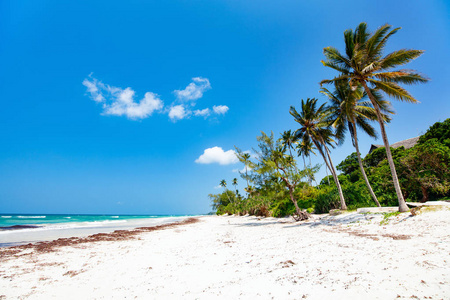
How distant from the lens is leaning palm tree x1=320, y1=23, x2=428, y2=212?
10.7 metres

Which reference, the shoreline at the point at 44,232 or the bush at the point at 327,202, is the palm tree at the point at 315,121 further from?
the shoreline at the point at 44,232

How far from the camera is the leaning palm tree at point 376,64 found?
421 inches

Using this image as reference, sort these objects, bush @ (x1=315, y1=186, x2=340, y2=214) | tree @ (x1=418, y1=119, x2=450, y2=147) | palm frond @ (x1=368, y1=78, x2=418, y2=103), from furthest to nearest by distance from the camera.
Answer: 1. tree @ (x1=418, y1=119, x2=450, y2=147)
2. bush @ (x1=315, y1=186, x2=340, y2=214)
3. palm frond @ (x1=368, y1=78, x2=418, y2=103)

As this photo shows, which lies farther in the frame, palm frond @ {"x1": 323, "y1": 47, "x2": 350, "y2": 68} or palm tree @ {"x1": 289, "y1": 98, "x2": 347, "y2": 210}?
palm tree @ {"x1": 289, "y1": 98, "x2": 347, "y2": 210}

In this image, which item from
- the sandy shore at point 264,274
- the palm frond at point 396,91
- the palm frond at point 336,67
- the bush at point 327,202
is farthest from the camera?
the bush at point 327,202

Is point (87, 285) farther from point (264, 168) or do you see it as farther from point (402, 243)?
point (264, 168)

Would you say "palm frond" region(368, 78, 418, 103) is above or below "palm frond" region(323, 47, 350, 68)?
below

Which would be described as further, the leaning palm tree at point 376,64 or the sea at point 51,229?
the sea at point 51,229

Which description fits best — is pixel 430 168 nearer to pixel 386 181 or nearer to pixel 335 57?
pixel 386 181

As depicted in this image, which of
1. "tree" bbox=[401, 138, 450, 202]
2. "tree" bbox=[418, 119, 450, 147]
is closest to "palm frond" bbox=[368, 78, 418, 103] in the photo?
"tree" bbox=[401, 138, 450, 202]

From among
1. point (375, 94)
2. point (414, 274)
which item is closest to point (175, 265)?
point (414, 274)

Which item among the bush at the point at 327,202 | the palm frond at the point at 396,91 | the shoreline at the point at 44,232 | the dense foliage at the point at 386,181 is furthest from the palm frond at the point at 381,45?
the shoreline at the point at 44,232

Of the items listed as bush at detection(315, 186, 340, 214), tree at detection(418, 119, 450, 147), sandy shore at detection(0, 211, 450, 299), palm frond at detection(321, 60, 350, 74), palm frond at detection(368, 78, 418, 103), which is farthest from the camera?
tree at detection(418, 119, 450, 147)

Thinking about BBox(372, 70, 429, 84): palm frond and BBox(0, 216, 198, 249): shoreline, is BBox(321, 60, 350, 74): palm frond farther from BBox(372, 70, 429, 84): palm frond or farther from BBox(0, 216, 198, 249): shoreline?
BBox(0, 216, 198, 249): shoreline
